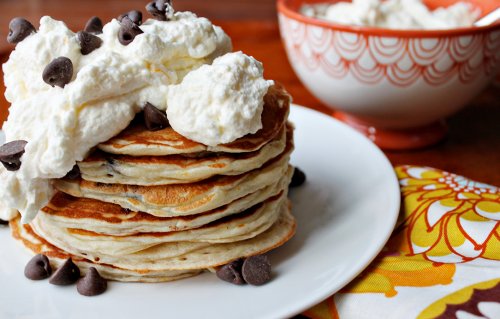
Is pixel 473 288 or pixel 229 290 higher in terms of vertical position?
pixel 473 288

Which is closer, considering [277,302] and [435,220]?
[277,302]

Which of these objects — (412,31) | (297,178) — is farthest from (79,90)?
(412,31)

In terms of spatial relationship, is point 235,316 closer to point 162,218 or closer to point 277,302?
point 277,302

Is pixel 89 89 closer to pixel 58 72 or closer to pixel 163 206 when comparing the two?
pixel 58 72

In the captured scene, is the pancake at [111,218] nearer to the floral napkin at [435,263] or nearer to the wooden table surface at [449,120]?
the floral napkin at [435,263]

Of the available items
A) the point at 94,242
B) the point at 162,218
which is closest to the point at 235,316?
the point at 162,218

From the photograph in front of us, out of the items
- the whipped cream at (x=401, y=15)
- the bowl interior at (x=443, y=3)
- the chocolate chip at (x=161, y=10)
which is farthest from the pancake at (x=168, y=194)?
the bowl interior at (x=443, y=3)
